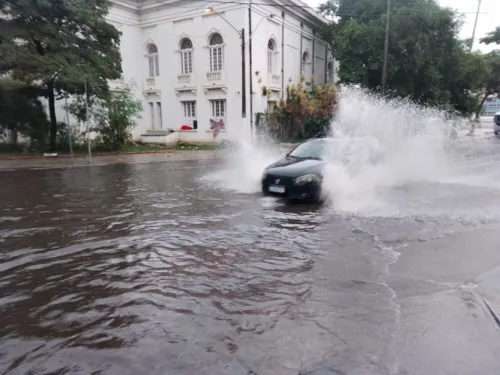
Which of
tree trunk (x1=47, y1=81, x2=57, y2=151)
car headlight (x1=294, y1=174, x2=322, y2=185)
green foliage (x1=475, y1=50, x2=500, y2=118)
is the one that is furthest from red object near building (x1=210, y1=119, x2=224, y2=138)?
green foliage (x1=475, y1=50, x2=500, y2=118)

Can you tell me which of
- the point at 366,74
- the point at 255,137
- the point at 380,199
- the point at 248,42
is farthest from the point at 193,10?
the point at 380,199

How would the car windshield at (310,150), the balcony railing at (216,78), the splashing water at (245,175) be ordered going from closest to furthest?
the car windshield at (310,150)
the splashing water at (245,175)
the balcony railing at (216,78)

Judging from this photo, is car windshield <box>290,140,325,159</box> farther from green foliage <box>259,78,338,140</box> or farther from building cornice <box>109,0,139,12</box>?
building cornice <box>109,0,139,12</box>

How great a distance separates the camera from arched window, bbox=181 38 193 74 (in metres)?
28.7

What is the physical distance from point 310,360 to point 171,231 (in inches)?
154

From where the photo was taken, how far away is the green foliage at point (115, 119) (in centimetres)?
2127

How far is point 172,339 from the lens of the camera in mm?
3396

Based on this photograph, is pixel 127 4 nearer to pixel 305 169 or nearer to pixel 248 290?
pixel 305 169

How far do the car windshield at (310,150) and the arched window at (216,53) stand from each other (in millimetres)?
18617

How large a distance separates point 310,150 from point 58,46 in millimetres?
13850

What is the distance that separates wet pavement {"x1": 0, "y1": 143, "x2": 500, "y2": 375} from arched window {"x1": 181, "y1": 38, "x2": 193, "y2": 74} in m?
22.4

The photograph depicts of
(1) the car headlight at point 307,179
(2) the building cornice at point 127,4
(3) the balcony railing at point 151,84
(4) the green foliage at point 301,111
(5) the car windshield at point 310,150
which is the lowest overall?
(1) the car headlight at point 307,179

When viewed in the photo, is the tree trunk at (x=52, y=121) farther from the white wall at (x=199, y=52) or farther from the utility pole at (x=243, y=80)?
the utility pole at (x=243, y=80)

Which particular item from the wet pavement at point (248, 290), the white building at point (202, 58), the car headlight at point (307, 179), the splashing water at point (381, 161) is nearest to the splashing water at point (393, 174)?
the splashing water at point (381, 161)
